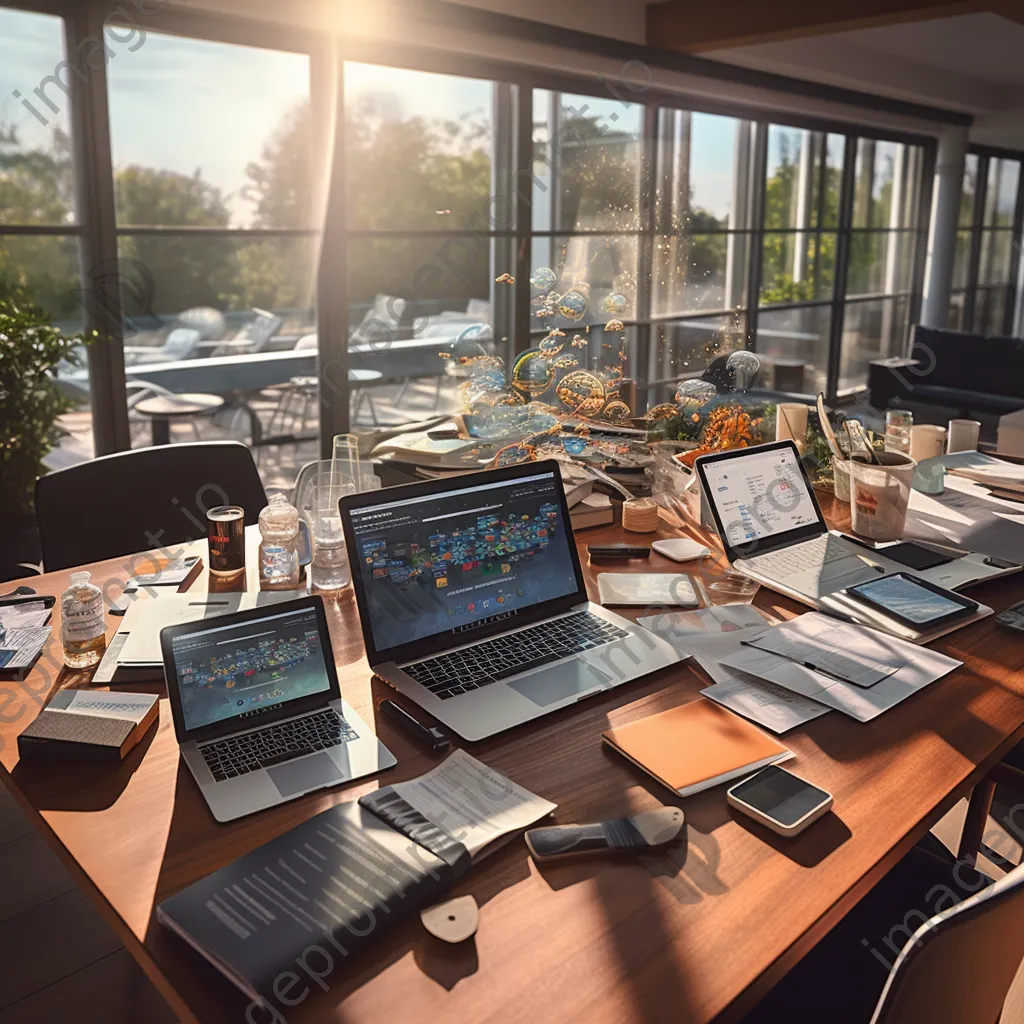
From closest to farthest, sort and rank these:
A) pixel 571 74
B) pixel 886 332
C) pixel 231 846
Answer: pixel 231 846 → pixel 571 74 → pixel 886 332

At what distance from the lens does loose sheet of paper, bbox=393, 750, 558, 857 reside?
1.09 meters

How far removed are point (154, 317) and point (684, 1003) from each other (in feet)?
12.2

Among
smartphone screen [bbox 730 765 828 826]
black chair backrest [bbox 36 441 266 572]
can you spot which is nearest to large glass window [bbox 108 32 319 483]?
black chair backrest [bbox 36 441 266 572]

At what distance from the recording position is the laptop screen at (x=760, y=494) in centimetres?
196

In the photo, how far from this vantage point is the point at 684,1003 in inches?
34.2

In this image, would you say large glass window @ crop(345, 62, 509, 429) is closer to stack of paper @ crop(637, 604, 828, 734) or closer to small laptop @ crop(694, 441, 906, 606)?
small laptop @ crop(694, 441, 906, 606)

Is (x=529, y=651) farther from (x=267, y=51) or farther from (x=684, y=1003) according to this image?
(x=267, y=51)

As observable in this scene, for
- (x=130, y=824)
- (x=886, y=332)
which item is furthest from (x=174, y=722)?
(x=886, y=332)

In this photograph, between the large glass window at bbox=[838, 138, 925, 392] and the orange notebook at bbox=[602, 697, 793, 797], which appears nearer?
the orange notebook at bbox=[602, 697, 793, 797]

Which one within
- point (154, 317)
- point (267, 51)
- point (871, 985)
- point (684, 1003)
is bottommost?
point (871, 985)

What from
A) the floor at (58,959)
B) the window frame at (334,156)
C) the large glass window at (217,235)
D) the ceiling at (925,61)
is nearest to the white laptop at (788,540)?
the floor at (58,959)

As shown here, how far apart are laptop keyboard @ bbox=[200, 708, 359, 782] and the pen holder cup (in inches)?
51.7

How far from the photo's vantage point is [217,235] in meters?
4.07

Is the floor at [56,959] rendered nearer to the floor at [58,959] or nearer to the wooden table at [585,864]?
the floor at [58,959]
